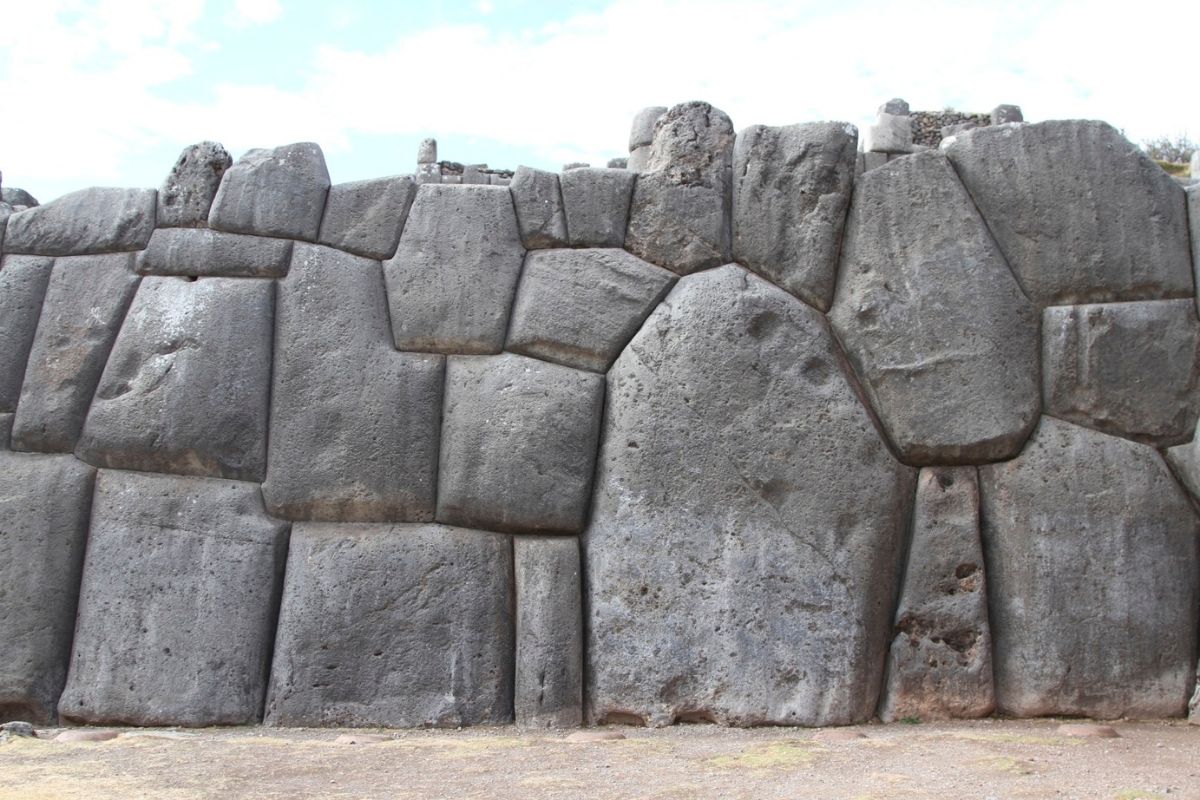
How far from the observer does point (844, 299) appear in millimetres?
4734

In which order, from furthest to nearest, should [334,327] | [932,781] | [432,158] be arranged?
1. [432,158]
2. [334,327]
3. [932,781]

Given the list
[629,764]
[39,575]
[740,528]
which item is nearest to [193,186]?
[39,575]

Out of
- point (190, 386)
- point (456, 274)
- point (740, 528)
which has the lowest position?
point (740, 528)

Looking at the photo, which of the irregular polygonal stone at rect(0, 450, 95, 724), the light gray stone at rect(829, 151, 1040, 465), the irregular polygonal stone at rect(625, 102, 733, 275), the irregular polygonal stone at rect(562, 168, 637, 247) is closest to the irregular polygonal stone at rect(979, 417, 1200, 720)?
the light gray stone at rect(829, 151, 1040, 465)

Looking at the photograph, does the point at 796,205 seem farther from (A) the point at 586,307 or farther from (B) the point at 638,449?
(B) the point at 638,449

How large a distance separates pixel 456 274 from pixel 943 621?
2545mm

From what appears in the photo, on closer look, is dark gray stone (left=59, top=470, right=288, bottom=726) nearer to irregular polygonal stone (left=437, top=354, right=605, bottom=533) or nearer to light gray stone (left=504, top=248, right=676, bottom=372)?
irregular polygonal stone (left=437, top=354, right=605, bottom=533)

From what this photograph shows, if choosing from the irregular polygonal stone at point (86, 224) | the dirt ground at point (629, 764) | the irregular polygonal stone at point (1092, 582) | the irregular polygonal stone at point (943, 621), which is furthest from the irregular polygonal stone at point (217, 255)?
the irregular polygonal stone at point (1092, 582)

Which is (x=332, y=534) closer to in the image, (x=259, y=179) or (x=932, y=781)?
(x=259, y=179)

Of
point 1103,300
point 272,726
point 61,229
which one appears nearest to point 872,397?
point 1103,300

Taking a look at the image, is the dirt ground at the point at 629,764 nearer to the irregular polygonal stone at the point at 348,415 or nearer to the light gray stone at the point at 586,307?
the irregular polygonal stone at the point at 348,415

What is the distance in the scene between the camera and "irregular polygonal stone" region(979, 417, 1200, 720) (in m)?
4.36

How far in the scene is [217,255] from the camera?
16.3 ft

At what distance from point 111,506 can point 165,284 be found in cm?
103
